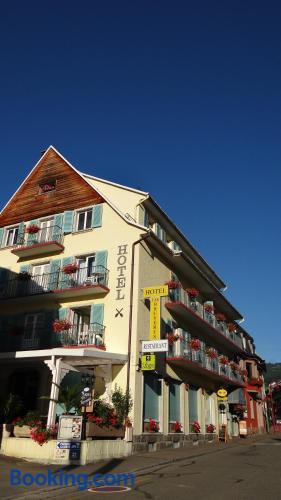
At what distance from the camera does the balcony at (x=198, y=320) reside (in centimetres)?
2325

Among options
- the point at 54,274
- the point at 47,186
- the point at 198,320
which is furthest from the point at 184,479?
the point at 47,186

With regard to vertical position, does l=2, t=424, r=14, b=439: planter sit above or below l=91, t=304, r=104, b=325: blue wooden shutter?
below

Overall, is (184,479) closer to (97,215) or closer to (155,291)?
(155,291)

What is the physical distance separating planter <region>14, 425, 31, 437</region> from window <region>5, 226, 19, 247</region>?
12452 mm

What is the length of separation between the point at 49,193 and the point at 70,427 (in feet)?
48.1

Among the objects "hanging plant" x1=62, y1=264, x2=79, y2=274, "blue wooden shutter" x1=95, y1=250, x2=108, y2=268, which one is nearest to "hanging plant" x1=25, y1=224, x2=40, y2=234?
"hanging plant" x1=62, y1=264, x2=79, y2=274

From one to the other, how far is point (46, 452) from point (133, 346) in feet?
20.0

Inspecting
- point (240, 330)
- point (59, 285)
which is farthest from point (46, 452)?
point (240, 330)

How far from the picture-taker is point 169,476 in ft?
36.8

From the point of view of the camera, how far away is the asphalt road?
862 cm

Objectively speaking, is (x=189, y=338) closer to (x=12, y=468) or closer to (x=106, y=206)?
(x=106, y=206)

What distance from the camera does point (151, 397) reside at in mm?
19500

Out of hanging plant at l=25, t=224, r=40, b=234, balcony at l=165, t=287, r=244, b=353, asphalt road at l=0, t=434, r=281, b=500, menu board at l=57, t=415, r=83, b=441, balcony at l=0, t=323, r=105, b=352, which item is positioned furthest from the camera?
hanging plant at l=25, t=224, r=40, b=234

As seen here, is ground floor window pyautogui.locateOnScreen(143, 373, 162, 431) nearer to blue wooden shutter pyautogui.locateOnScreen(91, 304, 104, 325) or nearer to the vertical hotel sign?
the vertical hotel sign
